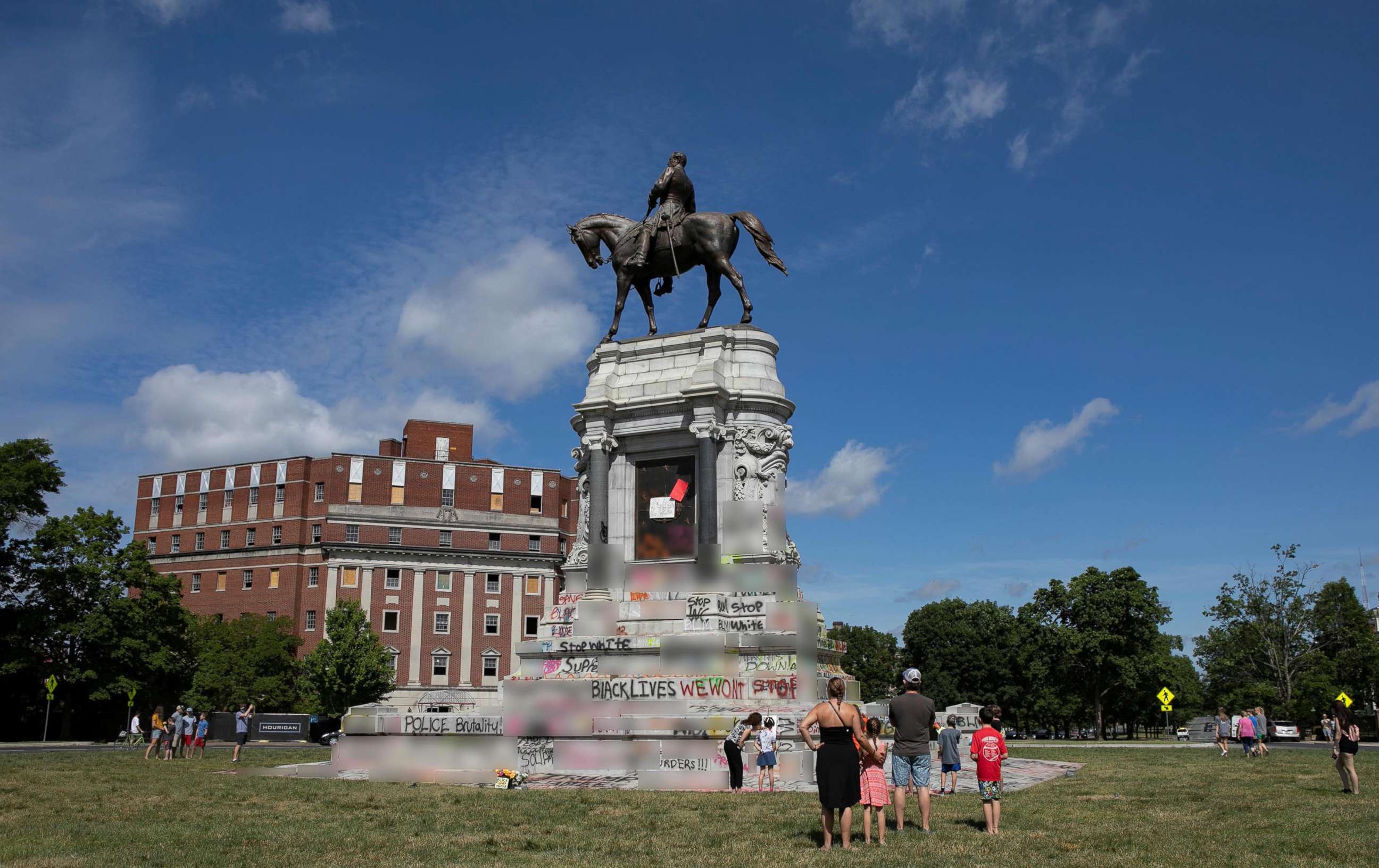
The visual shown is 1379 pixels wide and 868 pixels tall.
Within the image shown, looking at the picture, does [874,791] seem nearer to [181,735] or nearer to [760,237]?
[760,237]

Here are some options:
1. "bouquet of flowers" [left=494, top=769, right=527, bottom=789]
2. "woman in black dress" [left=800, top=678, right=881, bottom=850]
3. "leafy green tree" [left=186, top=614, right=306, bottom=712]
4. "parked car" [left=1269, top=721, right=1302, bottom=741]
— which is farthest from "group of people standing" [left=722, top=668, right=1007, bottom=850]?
"leafy green tree" [left=186, top=614, right=306, bottom=712]

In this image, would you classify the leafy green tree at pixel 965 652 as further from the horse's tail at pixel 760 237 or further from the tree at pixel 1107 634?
the horse's tail at pixel 760 237

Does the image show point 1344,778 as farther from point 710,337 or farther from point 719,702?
point 710,337

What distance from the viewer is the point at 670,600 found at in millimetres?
25625

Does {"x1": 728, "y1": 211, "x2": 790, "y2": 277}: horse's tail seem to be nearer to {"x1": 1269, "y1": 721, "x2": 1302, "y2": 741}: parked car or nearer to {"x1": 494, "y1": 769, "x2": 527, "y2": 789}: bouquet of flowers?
{"x1": 494, "y1": 769, "x2": 527, "y2": 789}: bouquet of flowers

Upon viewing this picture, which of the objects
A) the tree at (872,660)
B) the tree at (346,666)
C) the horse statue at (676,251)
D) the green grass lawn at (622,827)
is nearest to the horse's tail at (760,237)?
the horse statue at (676,251)

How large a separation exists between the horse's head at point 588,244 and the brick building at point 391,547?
57685mm

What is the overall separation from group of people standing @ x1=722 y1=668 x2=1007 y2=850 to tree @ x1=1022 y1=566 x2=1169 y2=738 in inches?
2673

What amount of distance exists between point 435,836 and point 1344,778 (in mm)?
→ 15844

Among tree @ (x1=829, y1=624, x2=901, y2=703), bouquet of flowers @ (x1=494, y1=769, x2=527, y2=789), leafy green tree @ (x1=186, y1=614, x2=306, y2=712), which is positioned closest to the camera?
bouquet of flowers @ (x1=494, y1=769, x2=527, y2=789)

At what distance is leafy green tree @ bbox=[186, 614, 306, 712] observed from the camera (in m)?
72.2

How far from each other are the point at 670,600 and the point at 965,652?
7848cm

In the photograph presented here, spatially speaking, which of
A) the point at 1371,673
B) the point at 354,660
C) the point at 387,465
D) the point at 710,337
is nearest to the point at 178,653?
the point at 354,660

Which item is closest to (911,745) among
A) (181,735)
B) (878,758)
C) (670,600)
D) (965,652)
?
(878,758)
